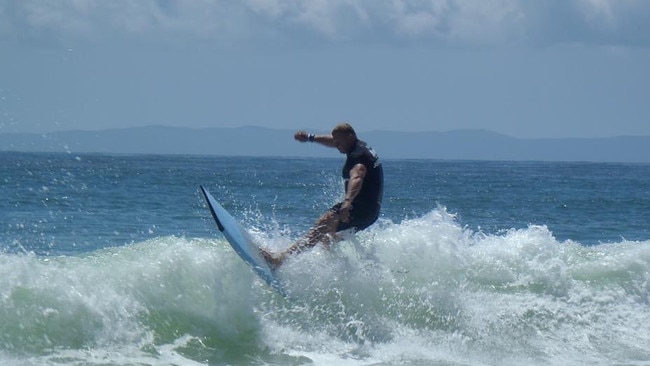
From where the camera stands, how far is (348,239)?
9742 millimetres

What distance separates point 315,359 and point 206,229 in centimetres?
861

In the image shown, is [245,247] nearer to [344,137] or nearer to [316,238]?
[316,238]

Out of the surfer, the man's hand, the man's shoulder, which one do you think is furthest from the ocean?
the man's hand

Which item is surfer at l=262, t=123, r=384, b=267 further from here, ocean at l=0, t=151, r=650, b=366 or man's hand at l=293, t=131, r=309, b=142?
man's hand at l=293, t=131, r=309, b=142

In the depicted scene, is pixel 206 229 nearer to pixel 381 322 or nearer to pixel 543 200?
pixel 381 322

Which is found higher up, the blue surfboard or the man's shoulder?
the man's shoulder

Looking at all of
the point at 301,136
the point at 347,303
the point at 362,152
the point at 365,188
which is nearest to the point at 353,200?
the point at 365,188

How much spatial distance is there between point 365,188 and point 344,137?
51 cm

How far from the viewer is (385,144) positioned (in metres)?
155

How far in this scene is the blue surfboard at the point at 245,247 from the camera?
9430mm

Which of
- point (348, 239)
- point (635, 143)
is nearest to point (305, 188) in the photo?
point (348, 239)

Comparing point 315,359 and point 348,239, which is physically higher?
point 348,239

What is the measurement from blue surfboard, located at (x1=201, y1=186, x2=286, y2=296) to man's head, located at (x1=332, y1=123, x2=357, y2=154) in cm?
123

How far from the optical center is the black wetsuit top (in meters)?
9.54
